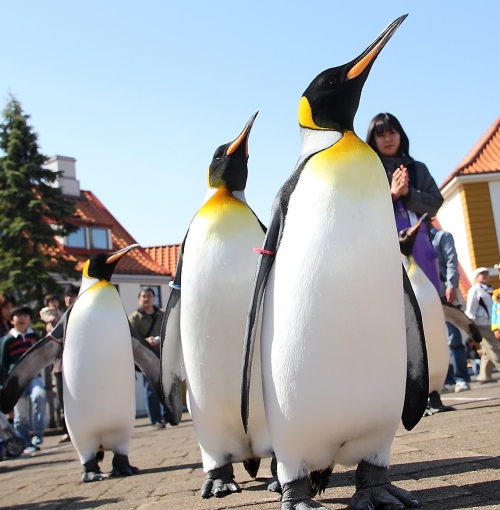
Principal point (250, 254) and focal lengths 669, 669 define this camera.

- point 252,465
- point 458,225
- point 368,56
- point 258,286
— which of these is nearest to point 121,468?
point 252,465

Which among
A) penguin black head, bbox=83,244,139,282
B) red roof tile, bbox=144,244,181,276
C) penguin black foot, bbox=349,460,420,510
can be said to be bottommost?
penguin black foot, bbox=349,460,420,510

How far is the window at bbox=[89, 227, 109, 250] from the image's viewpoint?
29609 millimetres

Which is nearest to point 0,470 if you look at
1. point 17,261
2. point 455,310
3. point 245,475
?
point 245,475

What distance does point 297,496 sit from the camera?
8.05ft

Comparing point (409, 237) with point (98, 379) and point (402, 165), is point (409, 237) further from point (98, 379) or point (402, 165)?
point (98, 379)

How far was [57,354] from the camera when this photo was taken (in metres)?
5.61

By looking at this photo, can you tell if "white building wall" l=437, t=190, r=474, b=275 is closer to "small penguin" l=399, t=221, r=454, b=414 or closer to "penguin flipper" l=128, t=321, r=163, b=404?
"small penguin" l=399, t=221, r=454, b=414

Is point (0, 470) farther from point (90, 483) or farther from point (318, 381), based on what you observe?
point (318, 381)

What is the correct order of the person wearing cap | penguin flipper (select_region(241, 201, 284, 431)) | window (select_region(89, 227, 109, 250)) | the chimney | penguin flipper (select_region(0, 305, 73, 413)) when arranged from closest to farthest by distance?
penguin flipper (select_region(241, 201, 284, 431)), penguin flipper (select_region(0, 305, 73, 413)), the person wearing cap, window (select_region(89, 227, 109, 250)), the chimney

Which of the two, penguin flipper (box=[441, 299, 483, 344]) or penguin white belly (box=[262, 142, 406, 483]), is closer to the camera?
penguin white belly (box=[262, 142, 406, 483])

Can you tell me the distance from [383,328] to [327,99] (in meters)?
0.96

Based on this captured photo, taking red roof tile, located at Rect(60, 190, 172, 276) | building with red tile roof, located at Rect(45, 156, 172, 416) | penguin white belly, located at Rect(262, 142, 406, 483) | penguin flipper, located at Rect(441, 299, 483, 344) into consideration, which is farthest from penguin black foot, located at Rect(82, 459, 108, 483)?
red roof tile, located at Rect(60, 190, 172, 276)

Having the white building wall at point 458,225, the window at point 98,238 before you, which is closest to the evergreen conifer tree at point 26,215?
the window at point 98,238

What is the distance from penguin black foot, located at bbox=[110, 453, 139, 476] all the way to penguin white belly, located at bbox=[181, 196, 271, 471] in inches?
58.8
